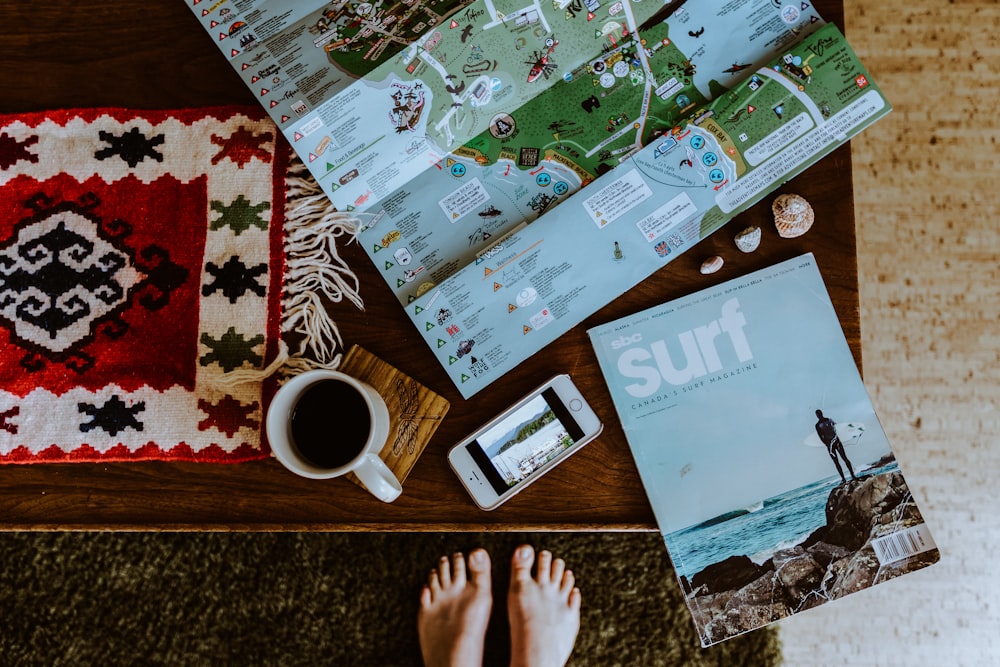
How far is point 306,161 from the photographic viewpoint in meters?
0.64

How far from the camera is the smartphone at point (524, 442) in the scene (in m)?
0.64

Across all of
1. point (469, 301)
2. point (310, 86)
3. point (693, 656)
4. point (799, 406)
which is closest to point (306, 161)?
point (310, 86)

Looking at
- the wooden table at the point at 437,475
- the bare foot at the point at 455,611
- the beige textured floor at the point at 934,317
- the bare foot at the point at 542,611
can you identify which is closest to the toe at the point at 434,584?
the bare foot at the point at 455,611

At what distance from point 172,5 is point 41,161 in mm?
220

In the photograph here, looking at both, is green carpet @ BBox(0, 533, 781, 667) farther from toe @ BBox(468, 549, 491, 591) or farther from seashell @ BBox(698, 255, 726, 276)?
seashell @ BBox(698, 255, 726, 276)

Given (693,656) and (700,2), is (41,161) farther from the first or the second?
(693,656)

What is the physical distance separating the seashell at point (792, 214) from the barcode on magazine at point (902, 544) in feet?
1.04

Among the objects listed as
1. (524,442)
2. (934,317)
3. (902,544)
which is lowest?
(934,317)

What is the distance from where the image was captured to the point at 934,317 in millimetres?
1060

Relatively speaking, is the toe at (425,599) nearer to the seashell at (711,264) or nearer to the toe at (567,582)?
the toe at (567,582)

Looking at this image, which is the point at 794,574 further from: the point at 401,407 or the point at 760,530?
the point at 401,407

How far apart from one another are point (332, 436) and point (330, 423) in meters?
0.01

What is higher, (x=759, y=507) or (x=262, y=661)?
(x=759, y=507)

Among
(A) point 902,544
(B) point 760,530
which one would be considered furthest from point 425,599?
(A) point 902,544
